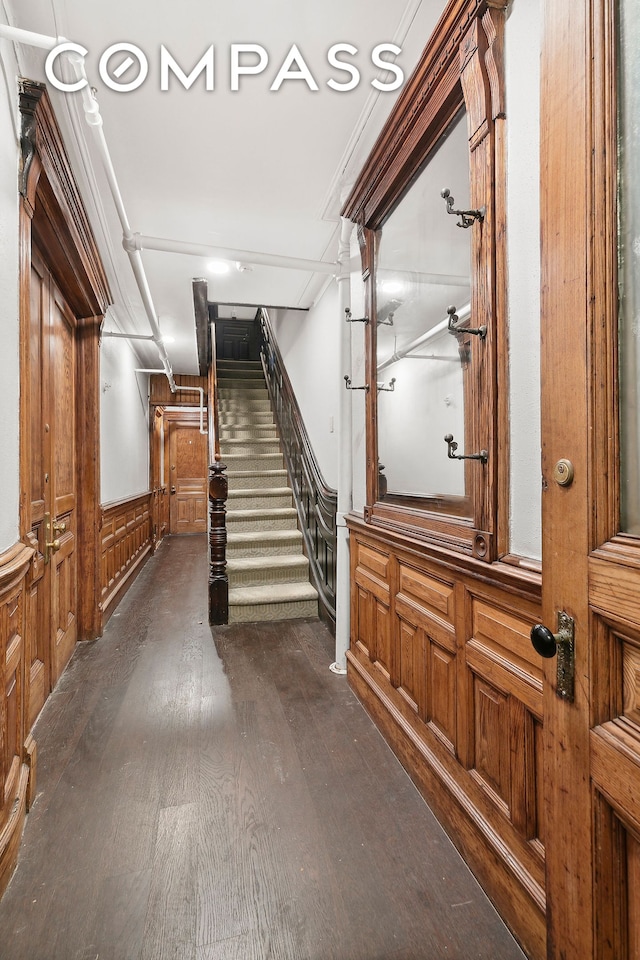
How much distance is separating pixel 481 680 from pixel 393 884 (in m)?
0.61

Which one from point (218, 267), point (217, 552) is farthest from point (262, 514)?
point (218, 267)

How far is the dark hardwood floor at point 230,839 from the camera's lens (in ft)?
3.56

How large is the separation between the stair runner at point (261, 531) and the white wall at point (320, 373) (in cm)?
70

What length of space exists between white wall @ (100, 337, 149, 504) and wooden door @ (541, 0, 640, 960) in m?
3.47

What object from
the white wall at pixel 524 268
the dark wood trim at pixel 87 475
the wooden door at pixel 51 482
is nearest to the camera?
the white wall at pixel 524 268

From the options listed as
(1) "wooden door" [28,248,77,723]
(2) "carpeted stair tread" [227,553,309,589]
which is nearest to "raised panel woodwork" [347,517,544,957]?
(1) "wooden door" [28,248,77,723]

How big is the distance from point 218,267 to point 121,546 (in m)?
2.62

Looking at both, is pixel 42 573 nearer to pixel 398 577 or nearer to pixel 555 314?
pixel 398 577

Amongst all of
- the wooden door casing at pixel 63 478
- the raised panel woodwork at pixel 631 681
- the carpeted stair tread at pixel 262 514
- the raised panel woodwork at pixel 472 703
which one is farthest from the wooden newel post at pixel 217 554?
the raised panel woodwork at pixel 631 681

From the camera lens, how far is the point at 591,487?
684 millimetres

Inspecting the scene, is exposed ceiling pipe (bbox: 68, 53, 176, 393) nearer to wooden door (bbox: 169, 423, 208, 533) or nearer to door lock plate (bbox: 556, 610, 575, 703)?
door lock plate (bbox: 556, 610, 575, 703)

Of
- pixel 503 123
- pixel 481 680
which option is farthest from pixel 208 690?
pixel 503 123

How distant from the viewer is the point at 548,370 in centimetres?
78

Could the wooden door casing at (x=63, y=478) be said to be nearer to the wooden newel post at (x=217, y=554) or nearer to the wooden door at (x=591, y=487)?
the wooden newel post at (x=217, y=554)
